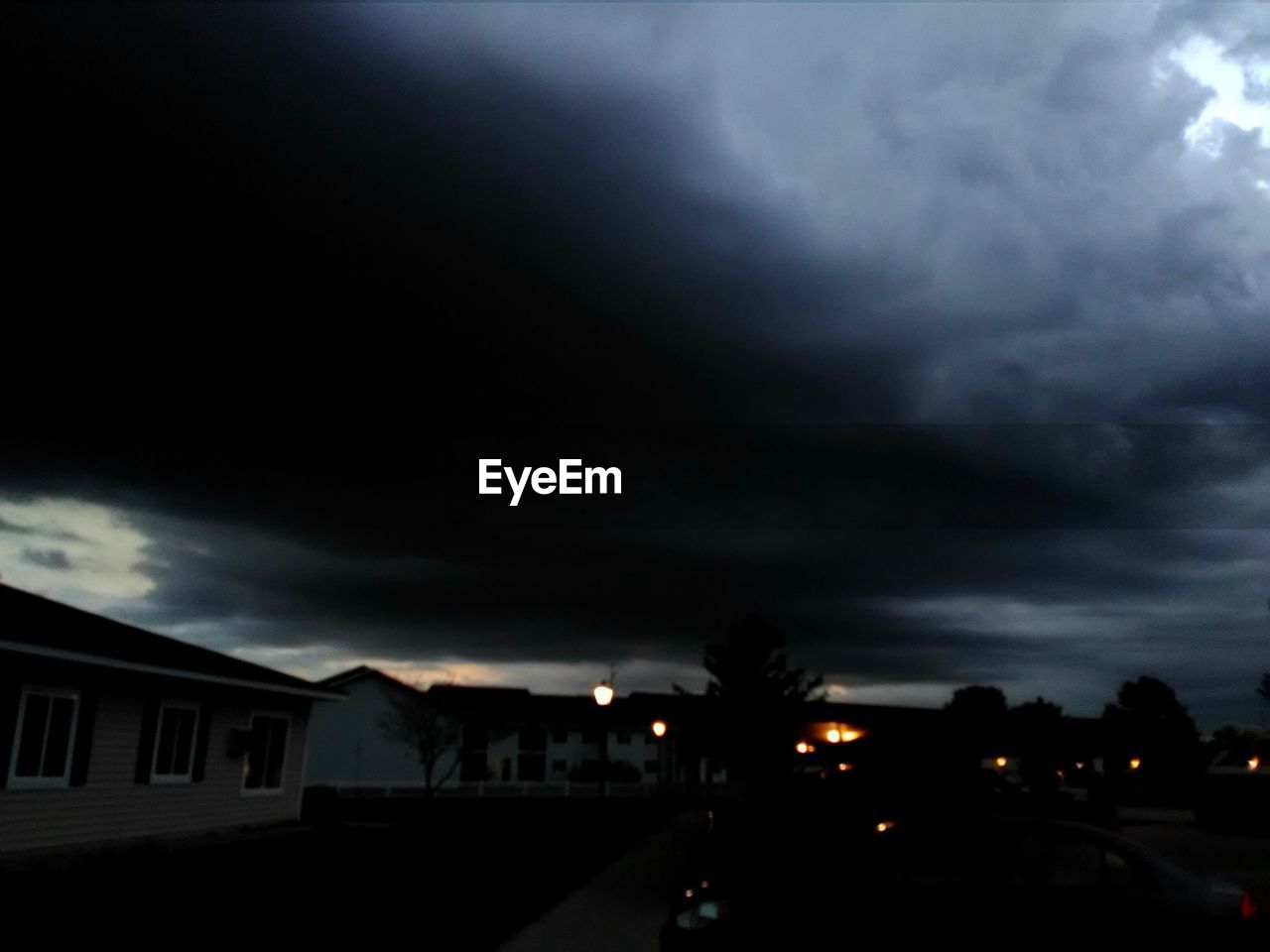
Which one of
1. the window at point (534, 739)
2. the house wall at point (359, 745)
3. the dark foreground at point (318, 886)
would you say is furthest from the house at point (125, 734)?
the window at point (534, 739)

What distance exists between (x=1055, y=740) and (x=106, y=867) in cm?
2882

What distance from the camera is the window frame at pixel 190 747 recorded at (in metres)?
18.4

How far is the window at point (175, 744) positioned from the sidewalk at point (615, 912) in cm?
839

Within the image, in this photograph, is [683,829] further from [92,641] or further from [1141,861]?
[1141,861]

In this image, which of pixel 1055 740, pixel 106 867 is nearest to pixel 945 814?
pixel 106 867

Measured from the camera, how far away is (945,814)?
6.98 metres

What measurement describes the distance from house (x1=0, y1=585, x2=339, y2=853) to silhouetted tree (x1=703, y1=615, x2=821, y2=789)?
24.1 metres

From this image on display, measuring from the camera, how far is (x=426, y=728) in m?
38.7

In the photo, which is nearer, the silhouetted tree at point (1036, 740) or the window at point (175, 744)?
the window at point (175, 744)

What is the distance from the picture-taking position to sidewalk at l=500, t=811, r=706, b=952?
9.95m

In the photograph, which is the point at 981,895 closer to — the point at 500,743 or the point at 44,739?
the point at 44,739

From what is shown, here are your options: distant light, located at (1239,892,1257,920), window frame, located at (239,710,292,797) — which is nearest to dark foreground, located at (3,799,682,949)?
window frame, located at (239,710,292,797)

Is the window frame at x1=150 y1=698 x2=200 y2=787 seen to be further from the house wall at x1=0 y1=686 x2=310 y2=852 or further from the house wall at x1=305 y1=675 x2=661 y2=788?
the house wall at x1=305 y1=675 x2=661 y2=788

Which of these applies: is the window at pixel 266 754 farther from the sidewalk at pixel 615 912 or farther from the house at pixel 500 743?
the house at pixel 500 743
